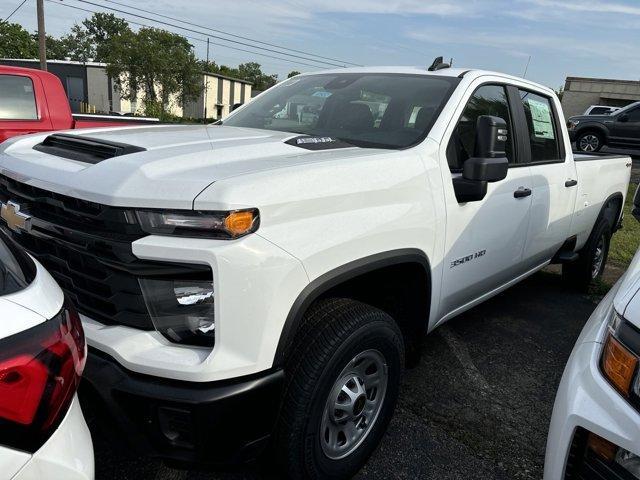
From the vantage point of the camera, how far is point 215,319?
1740mm

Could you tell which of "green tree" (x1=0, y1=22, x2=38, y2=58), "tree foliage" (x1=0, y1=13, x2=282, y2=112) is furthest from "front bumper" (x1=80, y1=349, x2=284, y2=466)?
"green tree" (x1=0, y1=22, x2=38, y2=58)

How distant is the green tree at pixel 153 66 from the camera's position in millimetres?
45156

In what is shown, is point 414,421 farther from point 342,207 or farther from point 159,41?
point 159,41

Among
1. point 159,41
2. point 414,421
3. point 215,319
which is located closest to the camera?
point 215,319

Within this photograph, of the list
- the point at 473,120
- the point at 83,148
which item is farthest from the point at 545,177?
the point at 83,148

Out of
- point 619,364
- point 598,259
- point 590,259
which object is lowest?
point 598,259

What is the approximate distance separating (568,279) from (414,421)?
10.2 feet

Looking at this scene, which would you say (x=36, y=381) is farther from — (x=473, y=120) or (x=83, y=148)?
(x=473, y=120)

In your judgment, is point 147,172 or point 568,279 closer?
point 147,172

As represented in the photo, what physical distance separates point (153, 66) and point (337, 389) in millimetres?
48890

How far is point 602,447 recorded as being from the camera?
1.65 m

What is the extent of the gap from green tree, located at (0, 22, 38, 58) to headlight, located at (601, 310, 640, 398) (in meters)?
77.8

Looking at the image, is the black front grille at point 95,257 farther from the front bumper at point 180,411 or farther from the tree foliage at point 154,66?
the tree foliage at point 154,66

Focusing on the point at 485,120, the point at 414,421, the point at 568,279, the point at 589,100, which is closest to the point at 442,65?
the point at 485,120
